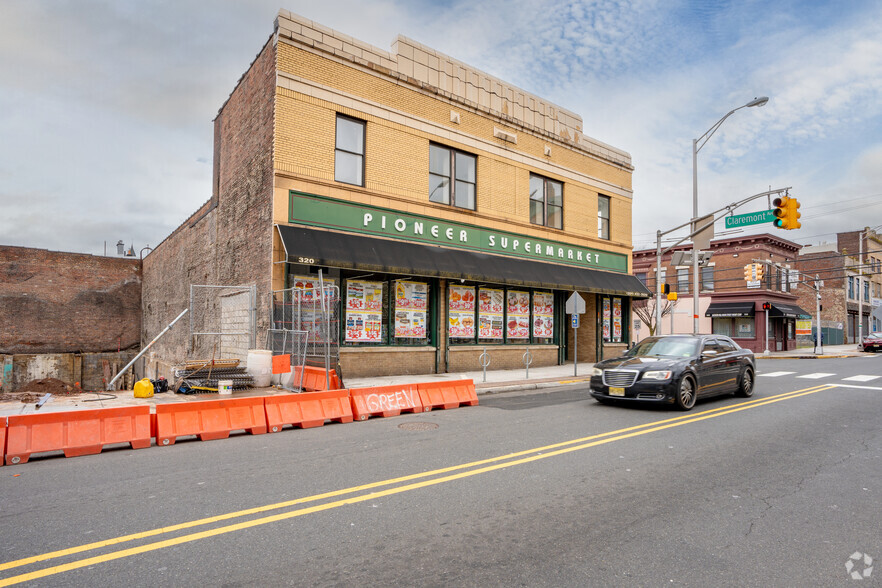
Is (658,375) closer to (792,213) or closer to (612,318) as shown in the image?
(792,213)

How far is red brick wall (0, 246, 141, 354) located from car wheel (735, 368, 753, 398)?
30.2 meters

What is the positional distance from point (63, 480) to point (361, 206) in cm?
1073

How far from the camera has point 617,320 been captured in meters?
23.8

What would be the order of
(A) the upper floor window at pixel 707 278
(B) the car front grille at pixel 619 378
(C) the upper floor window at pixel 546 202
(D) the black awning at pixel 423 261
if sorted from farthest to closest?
(A) the upper floor window at pixel 707 278
(C) the upper floor window at pixel 546 202
(D) the black awning at pixel 423 261
(B) the car front grille at pixel 619 378

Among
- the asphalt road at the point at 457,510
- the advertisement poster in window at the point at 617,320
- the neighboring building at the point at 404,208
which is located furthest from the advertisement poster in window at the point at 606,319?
the asphalt road at the point at 457,510

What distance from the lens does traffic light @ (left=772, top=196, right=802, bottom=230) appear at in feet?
54.9

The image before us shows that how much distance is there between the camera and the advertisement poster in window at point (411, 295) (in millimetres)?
16016

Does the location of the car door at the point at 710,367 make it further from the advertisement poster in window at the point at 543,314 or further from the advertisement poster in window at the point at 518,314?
the advertisement poster in window at the point at 543,314

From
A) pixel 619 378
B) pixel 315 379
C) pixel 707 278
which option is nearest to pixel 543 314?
pixel 619 378

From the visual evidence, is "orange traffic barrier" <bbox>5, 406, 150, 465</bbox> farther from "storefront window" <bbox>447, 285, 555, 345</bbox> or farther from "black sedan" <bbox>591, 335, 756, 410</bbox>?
"storefront window" <bbox>447, 285, 555, 345</bbox>

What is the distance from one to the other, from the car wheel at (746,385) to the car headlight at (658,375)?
11.4 feet

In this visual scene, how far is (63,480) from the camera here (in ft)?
18.8

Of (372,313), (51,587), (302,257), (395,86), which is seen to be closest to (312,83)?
(395,86)

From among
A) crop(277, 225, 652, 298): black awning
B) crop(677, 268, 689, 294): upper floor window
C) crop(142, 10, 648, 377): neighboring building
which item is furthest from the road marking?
crop(677, 268, 689, 294): upper floor window
